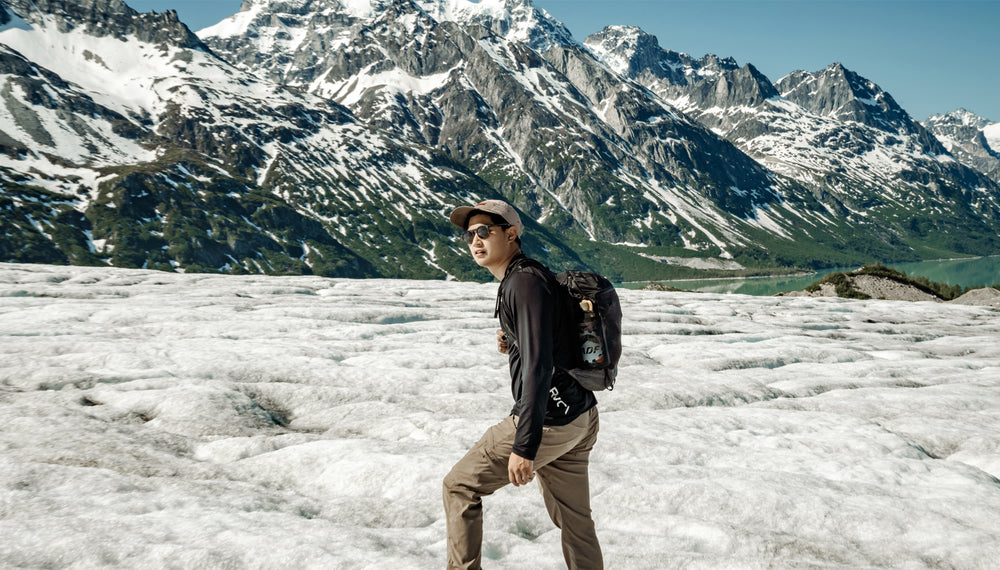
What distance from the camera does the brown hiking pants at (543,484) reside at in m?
6.37

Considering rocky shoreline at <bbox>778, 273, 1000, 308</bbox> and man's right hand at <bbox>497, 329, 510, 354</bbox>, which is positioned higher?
rocky shoreline at <bbox>778, 273, 1000, 308</bbox>

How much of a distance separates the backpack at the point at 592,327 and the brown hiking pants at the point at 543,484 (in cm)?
59

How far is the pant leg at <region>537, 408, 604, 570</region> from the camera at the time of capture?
268 inches

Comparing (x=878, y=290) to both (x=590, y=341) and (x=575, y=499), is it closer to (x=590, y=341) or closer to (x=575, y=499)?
(x=575, y=499)

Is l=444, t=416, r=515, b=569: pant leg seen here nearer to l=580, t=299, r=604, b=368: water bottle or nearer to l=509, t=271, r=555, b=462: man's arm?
l=509, t=271, r=555, b=462: man's arm

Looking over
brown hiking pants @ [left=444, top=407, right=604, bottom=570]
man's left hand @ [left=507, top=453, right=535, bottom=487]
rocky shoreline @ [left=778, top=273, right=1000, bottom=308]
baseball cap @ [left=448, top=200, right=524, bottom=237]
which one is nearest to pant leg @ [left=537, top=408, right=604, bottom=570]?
brown hiking pants @ [left=444, top=407, right=604, bottom=570]

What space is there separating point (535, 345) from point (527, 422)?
2.69 feet

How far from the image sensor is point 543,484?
702 centimetres

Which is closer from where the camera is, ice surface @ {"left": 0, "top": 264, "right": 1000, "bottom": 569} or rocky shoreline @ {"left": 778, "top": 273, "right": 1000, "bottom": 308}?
ice surface @ {"left": 0, "top": 264, "right": 1000, "bottom": 569}

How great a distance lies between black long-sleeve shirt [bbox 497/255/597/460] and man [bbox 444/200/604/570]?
0.01 metres

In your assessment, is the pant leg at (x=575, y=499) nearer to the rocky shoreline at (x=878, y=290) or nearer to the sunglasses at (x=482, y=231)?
the sunglasses at (x=482, y=231)

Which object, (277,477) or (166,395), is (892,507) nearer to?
(277,477)

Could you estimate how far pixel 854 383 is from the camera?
20.0m

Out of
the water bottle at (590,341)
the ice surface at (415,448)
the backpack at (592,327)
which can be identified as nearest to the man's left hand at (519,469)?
the backpack at (592,327)
